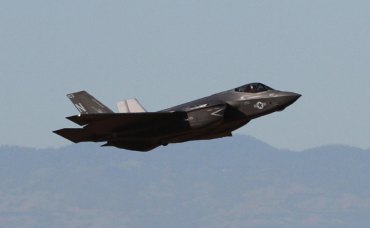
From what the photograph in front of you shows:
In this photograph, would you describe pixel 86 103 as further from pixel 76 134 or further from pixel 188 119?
pixel 188 119

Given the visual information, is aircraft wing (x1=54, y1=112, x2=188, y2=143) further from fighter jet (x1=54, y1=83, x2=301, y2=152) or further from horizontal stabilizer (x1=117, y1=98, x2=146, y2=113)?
horizontal stabilizer (x1=117, y1=98, x2=146, y2=113)

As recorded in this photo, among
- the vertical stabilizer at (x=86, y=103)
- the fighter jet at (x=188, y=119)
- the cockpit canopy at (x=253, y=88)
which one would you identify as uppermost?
the vertical stabilizer at (x=86, y=103)

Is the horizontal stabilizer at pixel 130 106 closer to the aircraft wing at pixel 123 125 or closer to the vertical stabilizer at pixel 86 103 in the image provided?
the vertical stabilizer at pixel 86 103

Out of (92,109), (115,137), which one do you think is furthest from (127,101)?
(115,137)

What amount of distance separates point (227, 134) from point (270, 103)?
4327 millimetres

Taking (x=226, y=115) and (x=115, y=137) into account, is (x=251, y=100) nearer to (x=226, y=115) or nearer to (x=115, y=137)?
(x=226, y=115)

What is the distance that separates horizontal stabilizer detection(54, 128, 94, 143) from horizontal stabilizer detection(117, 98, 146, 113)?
28.1 ft

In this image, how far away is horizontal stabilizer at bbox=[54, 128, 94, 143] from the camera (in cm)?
6569

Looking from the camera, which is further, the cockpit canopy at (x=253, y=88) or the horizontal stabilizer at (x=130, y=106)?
the horizontal stabilizer at (x=130, y=106)

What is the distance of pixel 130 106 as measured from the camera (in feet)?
246

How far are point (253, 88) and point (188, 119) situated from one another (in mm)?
4228

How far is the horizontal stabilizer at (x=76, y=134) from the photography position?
65688 mm

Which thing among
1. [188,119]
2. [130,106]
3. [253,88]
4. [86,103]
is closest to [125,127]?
[188,119]

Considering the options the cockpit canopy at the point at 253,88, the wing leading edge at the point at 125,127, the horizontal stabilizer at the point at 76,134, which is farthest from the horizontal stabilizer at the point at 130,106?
the cockpit canopy at the point at 253,88
